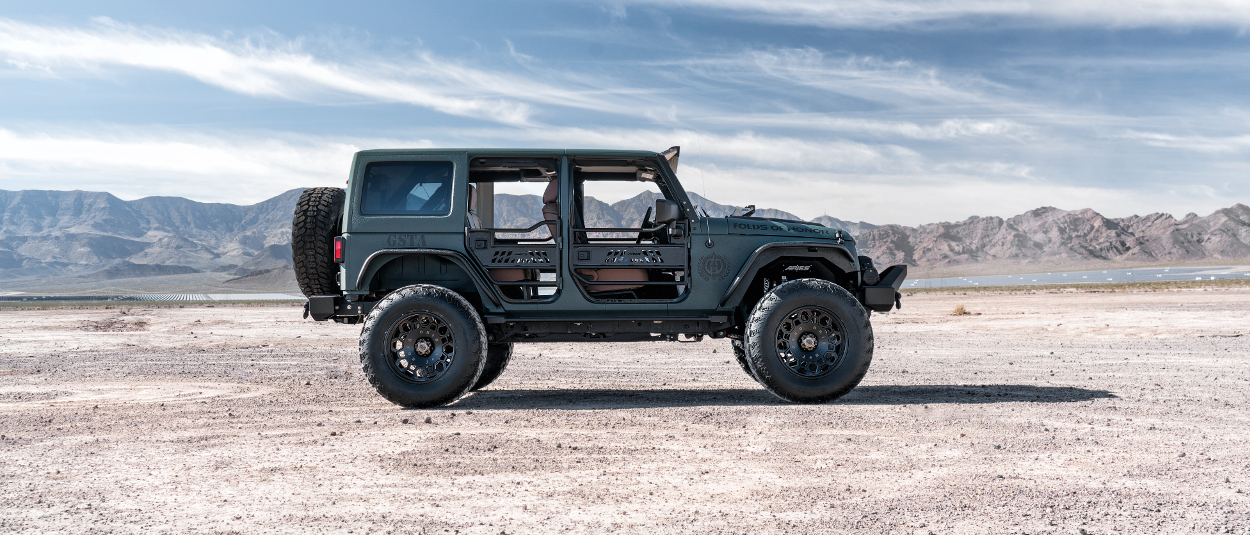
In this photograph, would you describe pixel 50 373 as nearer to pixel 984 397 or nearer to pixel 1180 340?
pixel 984 397

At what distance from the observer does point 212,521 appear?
414 centimetres

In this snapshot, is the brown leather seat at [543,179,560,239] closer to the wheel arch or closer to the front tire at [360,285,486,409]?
the front tire at [360,285,486,409]

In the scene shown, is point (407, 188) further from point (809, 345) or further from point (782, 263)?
point (809, 345)

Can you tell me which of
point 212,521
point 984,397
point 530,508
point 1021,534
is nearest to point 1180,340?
point 984,397

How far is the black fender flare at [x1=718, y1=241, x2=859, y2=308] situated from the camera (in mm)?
7609

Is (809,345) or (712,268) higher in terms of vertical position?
(712,268)

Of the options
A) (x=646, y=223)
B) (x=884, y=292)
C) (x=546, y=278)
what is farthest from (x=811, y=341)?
(x=546, y=278)

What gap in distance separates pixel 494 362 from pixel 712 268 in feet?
9.40

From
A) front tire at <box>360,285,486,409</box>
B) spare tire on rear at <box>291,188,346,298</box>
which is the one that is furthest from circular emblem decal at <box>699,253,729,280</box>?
spare tire on rear at <box>291,188,346,298</box>

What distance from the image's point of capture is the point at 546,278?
778 centimetres

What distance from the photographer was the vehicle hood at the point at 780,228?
775cm

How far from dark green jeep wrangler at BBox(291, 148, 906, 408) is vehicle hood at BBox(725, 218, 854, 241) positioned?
0.01m

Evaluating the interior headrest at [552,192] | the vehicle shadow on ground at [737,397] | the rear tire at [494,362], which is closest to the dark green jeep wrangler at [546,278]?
the interior headrest at [552,192]

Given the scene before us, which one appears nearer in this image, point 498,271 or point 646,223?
point 498,271
